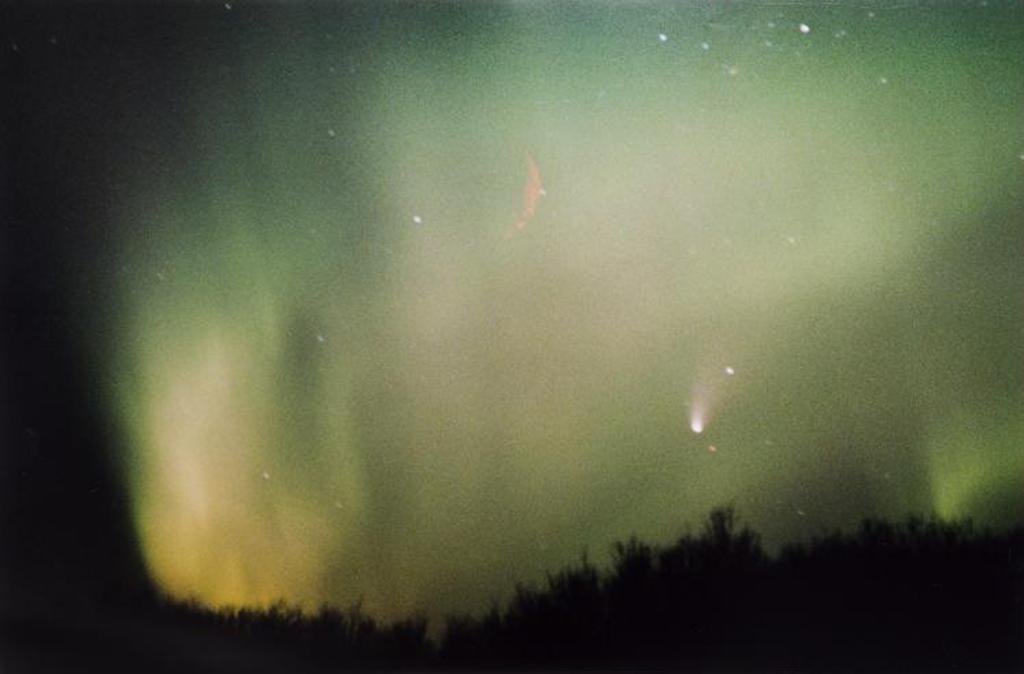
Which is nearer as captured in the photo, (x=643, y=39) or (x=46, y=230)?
(x=643, y=39)

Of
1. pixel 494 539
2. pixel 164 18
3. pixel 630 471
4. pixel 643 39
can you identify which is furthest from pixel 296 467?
pixel 643 39

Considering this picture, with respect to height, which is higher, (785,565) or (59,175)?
(59,175)

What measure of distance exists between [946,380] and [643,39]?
2.65 ft

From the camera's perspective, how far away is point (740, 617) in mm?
1591

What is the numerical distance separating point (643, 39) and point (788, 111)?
0.29 metres

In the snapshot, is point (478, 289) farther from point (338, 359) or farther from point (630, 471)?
point (630, 471)

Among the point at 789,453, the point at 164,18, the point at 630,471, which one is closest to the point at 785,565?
the point at 789,453

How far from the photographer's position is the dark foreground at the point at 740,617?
1575mm

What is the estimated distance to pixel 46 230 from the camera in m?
1.65

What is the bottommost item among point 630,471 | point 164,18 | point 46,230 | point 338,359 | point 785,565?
point 785,565

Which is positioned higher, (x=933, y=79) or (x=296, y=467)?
(x=933, y=79)

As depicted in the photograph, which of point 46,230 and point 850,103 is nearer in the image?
point 850,103

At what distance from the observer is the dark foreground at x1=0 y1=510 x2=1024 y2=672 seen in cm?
158

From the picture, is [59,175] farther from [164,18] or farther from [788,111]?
[788,111]
